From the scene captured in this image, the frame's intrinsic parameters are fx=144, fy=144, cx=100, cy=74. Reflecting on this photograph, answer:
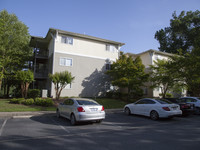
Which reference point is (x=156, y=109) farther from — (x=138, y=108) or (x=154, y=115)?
(x=138, y=108)

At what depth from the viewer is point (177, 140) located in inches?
202

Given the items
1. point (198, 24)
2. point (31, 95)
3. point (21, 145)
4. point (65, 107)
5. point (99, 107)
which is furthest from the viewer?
point (198, 24)

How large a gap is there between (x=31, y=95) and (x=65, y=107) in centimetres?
1020

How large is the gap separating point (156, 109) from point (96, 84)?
516 inches

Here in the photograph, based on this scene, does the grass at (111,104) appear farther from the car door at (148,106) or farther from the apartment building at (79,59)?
the car door at (148,106)

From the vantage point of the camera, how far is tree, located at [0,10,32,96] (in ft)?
61.8

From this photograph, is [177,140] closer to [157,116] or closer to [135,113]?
[157,116]

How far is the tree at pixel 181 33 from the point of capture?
36625 millimetres

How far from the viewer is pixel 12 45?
19.6 meters

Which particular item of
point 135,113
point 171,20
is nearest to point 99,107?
point 135,113

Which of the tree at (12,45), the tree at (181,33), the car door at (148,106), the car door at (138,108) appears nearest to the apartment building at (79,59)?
the tree at (12,45)

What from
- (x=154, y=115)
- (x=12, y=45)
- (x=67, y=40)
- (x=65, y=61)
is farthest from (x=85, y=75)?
(x=154, y=115)

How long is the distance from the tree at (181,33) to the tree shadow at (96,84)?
23807mm

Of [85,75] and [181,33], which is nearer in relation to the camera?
[85,75]
